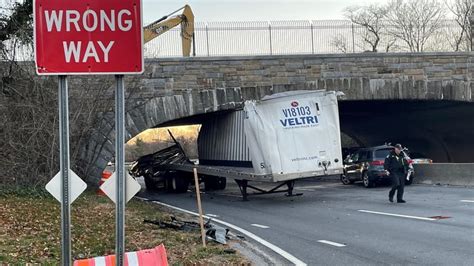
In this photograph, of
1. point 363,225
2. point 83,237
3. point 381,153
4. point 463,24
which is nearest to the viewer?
point 83,237

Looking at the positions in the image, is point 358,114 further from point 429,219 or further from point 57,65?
point 57,65

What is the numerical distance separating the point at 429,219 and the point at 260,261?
5.61 meters

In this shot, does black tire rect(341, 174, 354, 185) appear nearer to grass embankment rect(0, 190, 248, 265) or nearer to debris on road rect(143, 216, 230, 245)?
grass embankment rect(0, 190, 248, 265)

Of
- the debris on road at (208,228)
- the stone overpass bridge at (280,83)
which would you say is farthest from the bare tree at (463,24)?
the debris on road at (208,228)

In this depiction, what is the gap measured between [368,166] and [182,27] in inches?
416

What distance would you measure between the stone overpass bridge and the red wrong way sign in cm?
1826

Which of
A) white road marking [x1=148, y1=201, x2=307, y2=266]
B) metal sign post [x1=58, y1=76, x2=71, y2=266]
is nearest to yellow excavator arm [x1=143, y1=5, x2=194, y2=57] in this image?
white road marking [x1=148, y1=201, x2=307, y2=266]

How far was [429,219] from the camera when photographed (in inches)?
531

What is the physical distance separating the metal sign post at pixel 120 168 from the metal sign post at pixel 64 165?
1.29ft

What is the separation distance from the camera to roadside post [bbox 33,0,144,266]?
4914 mm

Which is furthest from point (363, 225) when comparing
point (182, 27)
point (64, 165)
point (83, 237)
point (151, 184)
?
point (151, 184)

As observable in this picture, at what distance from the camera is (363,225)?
13203mm

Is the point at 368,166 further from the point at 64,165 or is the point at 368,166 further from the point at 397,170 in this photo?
the point at 64,165

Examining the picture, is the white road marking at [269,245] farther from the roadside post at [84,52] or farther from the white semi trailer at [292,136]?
the roadside post at [84,52]
